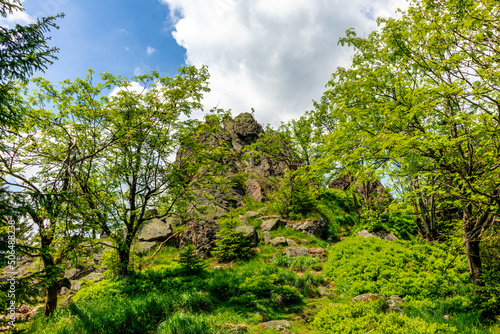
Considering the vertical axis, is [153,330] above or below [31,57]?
below

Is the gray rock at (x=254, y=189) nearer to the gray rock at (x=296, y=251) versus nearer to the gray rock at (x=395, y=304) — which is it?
the gray rock at (x=296, y=251)

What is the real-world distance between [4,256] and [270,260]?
34.0 ft

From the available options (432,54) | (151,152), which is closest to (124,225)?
(151,152)

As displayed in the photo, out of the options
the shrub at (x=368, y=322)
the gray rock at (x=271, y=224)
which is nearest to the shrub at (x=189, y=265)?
the shrub at (x=368, y=322)

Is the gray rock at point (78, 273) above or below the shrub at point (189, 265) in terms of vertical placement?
below

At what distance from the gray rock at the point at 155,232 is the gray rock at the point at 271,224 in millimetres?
6437

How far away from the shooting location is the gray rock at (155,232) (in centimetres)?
1559

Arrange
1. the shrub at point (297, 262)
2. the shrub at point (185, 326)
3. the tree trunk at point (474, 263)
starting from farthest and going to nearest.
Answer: the shrub at point (297, 262) → the tree trunk at point (474, 263) → the shrub at point (185, 326)

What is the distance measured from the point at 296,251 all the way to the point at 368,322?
7551 millimetres

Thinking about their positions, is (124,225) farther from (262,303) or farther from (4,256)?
(262,303)

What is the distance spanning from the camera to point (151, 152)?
10305 mm

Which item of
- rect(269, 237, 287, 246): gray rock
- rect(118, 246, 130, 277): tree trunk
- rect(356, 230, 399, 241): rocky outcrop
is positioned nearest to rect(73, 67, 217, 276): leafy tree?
rect(118, 246, 130, 277): tree trunk

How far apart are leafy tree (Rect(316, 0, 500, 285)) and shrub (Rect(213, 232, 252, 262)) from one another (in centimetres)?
743

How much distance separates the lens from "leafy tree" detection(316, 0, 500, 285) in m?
5.25
